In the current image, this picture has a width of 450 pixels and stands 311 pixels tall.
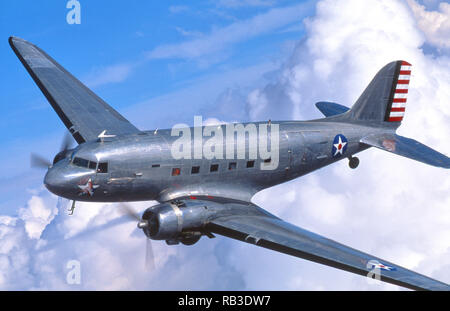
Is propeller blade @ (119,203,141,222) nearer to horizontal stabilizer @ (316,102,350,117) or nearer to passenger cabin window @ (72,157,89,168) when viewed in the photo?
passenger cabin window @ (72,157,89,168)

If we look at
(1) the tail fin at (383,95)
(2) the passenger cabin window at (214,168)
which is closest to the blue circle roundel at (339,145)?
(1) the tail fin at (383,95)

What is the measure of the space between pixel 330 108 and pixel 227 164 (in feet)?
38.2

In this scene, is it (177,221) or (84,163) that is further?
(84,163)

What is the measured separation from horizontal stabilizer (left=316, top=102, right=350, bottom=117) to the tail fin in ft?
8.39

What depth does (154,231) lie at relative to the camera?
83.3 ft

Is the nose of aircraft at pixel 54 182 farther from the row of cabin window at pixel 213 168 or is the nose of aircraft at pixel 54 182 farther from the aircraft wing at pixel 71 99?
the aircraft wing at pixel 71 99

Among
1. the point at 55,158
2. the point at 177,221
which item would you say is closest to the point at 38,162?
the point at 55,158

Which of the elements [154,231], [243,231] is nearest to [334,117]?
[243,231]

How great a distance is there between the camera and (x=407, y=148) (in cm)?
3362

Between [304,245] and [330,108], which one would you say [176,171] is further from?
[330,108]

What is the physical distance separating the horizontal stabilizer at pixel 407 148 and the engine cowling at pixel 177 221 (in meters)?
12.8

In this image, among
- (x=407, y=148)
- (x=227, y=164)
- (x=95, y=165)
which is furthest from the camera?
(x=407, y=148)

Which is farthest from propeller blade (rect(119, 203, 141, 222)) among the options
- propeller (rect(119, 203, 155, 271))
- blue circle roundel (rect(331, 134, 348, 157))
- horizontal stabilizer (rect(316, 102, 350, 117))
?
horizontal stabilizer (rect(316, 102, 350, 117))

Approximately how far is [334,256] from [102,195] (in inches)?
450
